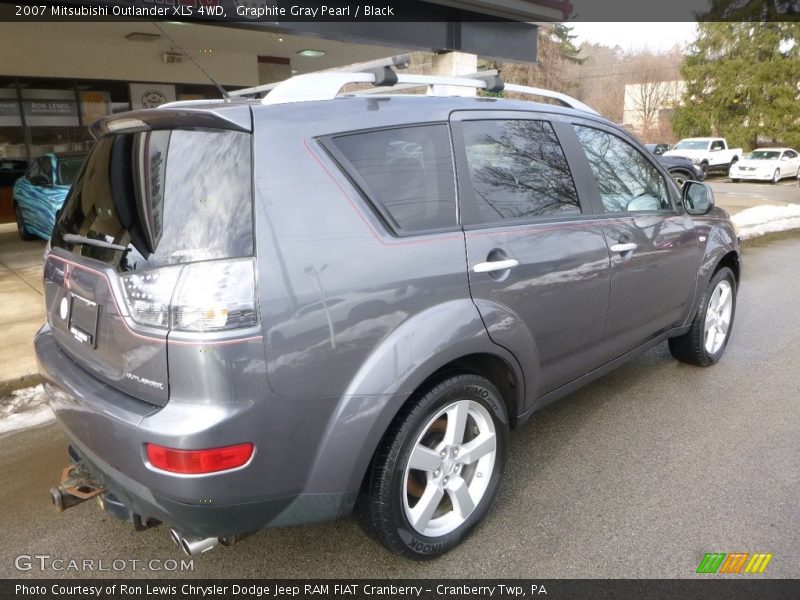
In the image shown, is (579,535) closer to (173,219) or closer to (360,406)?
(360,406)

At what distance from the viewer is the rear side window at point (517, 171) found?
2625 mm

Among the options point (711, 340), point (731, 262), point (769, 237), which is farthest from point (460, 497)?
point (769, 237)

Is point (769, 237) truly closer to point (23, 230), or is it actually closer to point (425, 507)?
point (425, 507)

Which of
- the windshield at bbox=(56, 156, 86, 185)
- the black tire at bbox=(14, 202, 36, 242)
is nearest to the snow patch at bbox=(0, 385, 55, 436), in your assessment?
the windshield at bbox=(56, 156, 86, 185)

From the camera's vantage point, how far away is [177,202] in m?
1.97

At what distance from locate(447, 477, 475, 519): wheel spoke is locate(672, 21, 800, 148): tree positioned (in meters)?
35.8

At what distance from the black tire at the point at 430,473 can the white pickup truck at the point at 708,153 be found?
27119 mm

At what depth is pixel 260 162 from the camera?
1948 mm

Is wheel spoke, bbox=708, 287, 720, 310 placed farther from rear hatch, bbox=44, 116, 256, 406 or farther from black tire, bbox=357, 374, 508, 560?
rear hatch, bbox=44, 116, 256, 406

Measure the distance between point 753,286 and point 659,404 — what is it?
13.9 feet

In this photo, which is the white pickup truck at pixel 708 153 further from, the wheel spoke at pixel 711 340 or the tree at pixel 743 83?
the wheel spoke at pixel 711 340

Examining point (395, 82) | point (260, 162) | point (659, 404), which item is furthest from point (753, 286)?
point (260, 162)

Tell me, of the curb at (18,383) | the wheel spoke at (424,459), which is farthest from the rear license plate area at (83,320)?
the curb at (18,383)

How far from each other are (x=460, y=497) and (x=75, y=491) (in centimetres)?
153
